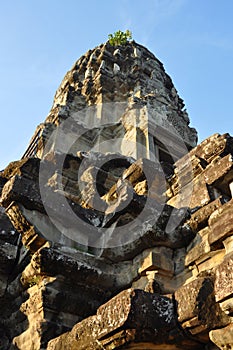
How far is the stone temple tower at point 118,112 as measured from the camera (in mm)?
11578

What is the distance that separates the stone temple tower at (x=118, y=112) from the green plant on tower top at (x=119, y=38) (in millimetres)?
1630

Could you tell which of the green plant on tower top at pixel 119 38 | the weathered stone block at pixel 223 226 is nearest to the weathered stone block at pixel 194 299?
the weathered stone block at pixel 223 226

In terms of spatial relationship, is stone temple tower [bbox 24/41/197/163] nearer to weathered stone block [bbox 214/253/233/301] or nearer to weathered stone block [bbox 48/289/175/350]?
weathered stone block [bbox 48/289/175/350]

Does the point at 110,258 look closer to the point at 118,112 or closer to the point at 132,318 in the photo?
the point at 132,318

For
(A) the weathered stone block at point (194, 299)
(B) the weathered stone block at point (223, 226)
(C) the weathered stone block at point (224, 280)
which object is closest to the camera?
(C) the weathered stone block at point (224, 280)

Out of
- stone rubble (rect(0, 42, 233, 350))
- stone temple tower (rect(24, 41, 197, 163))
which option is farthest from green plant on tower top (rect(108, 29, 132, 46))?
stone rubble (rect(0, 42, 233, 350))

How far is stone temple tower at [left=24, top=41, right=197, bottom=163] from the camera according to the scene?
1158 centimetres

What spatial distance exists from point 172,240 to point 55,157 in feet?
13.6

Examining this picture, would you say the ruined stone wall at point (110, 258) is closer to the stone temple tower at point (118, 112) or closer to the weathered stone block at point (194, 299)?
the weathered stone block at point (194, 299)

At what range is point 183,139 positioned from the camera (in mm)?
12906

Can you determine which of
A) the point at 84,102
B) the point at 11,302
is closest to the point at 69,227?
the point at 11,302

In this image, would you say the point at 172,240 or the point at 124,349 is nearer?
the point at 124,349

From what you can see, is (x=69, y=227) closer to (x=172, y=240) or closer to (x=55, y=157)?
(x=172, y=240)

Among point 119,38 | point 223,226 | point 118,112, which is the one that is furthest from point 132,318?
point 119,38
